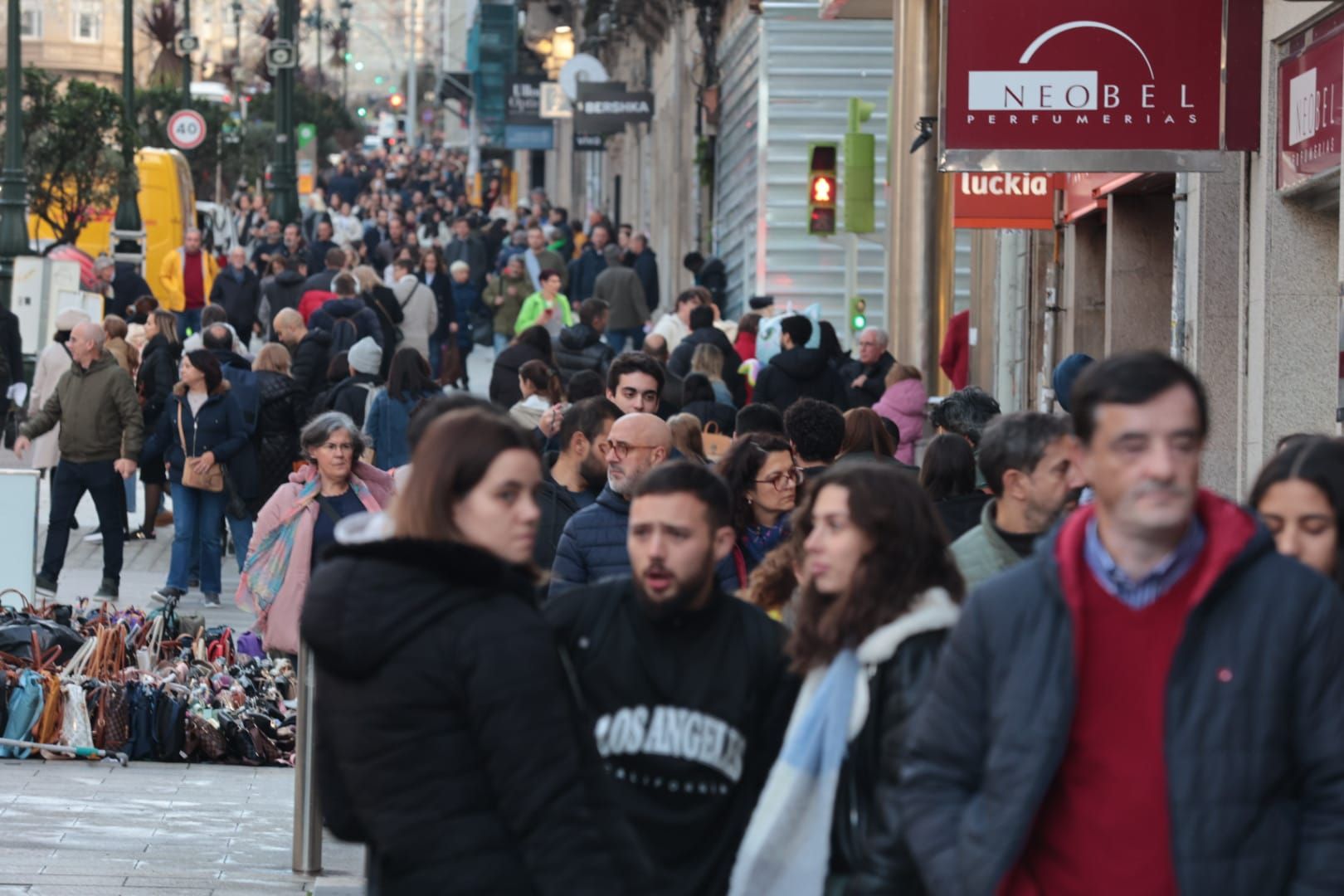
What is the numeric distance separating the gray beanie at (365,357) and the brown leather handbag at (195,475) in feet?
3.60

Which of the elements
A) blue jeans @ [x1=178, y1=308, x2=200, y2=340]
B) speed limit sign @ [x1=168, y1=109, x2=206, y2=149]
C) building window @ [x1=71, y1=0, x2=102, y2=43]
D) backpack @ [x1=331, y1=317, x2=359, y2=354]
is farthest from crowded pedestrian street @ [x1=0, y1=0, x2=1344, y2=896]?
building window @ [x1=71, y1=0, x2=102, y2=43]

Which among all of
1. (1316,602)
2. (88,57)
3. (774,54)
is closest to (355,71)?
(88,57)

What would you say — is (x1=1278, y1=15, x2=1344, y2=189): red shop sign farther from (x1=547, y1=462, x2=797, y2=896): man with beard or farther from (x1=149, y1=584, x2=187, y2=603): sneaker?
(x1=149, y1=584, x2=187, y2=603): sneaker

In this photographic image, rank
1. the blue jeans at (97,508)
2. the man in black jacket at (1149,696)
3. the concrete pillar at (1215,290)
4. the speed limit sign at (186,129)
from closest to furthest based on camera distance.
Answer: the man in black jacket at (1149,696) → the concrete pillar at (1215,290) → the blue jeans at (97,508) → the speed limit sign at (186,129)

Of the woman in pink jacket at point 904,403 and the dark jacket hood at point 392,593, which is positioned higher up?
the woman in pink jacket at point 904,403

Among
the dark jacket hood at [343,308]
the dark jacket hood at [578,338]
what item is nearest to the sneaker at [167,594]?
the dark jacket hood at [578,338]

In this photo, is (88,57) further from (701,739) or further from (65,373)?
(701,739)

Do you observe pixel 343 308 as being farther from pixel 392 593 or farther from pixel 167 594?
pixel 392 593

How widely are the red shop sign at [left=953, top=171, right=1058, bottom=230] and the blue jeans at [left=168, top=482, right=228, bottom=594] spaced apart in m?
A: 5.65

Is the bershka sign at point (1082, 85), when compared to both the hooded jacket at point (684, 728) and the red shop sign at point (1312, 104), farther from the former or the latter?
the hooded jacket at point (684, 728)

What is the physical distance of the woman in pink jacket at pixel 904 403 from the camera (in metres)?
14.8

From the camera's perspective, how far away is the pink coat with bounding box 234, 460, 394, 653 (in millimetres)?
9930

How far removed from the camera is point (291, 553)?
1001 centimetres

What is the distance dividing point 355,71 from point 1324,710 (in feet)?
654
